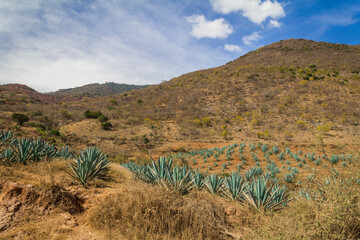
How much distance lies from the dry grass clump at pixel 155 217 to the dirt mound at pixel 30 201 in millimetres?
536

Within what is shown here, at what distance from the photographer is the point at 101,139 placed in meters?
16.5

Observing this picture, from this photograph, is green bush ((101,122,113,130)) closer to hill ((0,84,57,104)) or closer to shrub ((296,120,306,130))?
shrub ((296,120,306,130))

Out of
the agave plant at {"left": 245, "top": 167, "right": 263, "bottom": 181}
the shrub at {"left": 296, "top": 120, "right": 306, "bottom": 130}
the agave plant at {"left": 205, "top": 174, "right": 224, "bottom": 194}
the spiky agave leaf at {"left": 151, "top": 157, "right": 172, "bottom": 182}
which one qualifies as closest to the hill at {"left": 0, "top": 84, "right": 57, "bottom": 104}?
the spiky agave leaf at {"left": 151, "top": 157, "right": 172, "bottom": 182}

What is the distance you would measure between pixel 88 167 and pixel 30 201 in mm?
1092

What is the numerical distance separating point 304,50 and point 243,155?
5334 centimetres

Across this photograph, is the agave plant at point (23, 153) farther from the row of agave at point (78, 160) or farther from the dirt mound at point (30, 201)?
the dirt mound at point (30, 201)

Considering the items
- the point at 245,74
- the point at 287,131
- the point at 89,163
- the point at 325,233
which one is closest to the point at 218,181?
the point at 325,233

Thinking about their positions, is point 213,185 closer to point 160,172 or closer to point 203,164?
point 160,172

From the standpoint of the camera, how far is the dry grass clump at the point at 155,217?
8.30 feet

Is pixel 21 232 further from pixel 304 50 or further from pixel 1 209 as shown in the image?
pixel 304 50

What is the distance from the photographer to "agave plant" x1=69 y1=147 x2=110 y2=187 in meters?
3.62

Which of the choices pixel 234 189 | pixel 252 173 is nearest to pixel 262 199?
pixel 234 189

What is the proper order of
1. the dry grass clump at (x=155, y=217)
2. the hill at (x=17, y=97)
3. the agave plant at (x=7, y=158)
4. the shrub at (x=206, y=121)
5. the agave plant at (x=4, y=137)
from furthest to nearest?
the hill at (x=17, y=97) → the shrub at (x=206, y=121) → the agave plant at (x=4, y=137) → the agave plant at (x=7, y=158) → the dry grass clump at (x=155, y=217)

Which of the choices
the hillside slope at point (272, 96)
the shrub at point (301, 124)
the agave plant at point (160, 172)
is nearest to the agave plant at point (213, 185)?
the agave plant at point (160, 172)
